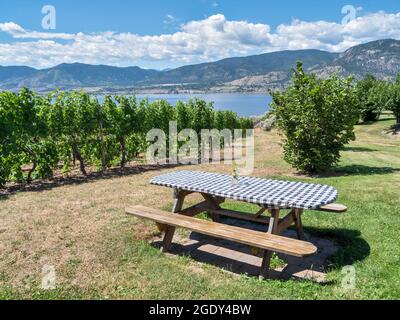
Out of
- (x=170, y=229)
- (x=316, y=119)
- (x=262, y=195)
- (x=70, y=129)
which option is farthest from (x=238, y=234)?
(x=70, y=129)

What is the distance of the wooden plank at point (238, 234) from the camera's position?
16.3 ft

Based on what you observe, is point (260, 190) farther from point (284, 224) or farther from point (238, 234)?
point (238, 234)

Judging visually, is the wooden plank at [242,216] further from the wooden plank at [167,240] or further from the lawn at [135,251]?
the wooden plank at [167,240]

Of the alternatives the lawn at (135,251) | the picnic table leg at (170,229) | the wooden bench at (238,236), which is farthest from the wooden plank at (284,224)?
the picnic table leg at (170,229)

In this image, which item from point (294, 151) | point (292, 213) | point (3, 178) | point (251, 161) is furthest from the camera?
point (251, 161)

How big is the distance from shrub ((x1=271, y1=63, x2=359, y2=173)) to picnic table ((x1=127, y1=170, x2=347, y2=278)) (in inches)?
274

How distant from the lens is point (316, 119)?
44.2 ft

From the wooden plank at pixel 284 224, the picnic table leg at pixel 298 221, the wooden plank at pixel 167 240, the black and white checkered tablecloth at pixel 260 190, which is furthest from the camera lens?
the picnic table leg at pixel 298 221

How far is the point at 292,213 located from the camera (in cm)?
688

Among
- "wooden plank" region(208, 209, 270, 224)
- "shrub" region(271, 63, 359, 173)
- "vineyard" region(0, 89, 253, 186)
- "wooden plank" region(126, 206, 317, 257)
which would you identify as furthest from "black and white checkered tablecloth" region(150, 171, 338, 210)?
"vineyard" region(0, 89, 253, 186)

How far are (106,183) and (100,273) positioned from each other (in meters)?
7.61

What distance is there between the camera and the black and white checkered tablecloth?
5535mm
